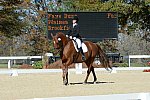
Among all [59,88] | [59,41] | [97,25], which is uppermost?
[97,25]

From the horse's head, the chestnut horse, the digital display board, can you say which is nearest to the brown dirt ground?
the chestnut horse

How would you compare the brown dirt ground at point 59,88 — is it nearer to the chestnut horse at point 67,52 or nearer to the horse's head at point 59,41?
the chestnut horse at point 67,52

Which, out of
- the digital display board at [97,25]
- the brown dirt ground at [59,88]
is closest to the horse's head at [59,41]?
the brown dirt ground at [59,88]

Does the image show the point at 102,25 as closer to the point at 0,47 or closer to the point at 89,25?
the point at 89,25

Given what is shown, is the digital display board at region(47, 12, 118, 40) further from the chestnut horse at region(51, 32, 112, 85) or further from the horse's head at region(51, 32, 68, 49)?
the horse's head at region(51, 32, 68, 49)

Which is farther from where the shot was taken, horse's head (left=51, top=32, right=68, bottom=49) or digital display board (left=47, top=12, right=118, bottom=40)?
digital display board (left=47, top=12, right=118, bottom=40)

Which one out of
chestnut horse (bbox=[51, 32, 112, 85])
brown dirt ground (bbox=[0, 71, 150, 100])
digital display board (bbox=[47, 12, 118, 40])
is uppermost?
digital display board (bbox=[47, 12, 118, 40])

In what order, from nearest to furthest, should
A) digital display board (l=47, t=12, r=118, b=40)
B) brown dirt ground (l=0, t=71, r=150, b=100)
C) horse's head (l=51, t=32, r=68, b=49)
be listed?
brown dirt ground (l=0, t=71, r=150, b=100) → horse's head (l=51, t=32, r=68, b=49) → digital display board (l=47, t=12, r=118, b=40)

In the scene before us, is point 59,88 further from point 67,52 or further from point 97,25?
point 97,25

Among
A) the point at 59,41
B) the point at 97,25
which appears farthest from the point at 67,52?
the point at 97,25

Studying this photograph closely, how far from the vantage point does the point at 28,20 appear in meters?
48.1

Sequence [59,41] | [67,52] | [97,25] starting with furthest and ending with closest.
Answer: [97,25]
[67,52]
[59,41]

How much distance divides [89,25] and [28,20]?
23.5 metres

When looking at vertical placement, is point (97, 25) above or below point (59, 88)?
above
